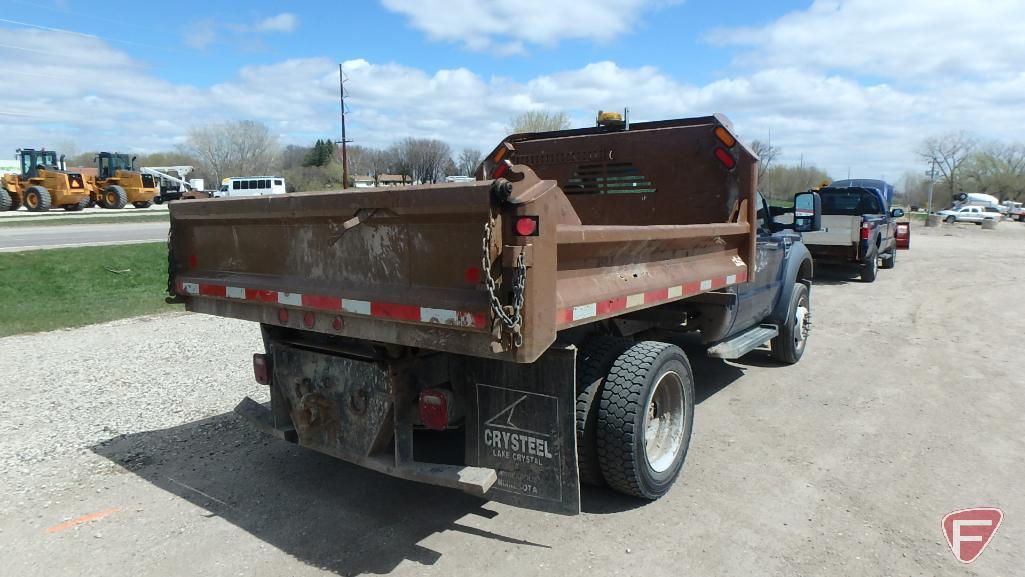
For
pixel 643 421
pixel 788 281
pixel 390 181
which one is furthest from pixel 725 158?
pixel 390 181

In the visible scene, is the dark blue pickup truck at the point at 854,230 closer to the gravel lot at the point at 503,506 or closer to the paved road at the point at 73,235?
the gravel lot at the point at 503,506

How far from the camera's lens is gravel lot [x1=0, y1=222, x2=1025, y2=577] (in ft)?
11.0

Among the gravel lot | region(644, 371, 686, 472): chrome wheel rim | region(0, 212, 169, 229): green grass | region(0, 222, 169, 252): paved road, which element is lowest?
the gravel lot

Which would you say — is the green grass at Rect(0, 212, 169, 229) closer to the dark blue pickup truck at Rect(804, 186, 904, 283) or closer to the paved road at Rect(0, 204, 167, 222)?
the paved road at Rect(0, 204, 167, 222)

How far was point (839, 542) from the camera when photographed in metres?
3.50

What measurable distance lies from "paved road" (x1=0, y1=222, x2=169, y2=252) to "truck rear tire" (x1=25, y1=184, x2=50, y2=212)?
1178 cm

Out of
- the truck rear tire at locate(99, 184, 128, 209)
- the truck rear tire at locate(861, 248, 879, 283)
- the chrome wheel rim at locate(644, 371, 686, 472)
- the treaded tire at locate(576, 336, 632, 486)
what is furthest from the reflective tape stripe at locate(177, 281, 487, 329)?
the truck rear tire at locate(99, 184, 128, 209)

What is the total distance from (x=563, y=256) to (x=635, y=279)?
81 centimetres

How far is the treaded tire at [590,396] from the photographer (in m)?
3.71

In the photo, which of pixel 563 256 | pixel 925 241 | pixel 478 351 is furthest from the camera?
pixel 925 241

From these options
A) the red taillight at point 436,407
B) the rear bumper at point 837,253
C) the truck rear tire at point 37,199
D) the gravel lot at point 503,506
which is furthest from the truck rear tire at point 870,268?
the truck rear tire at point 37,199

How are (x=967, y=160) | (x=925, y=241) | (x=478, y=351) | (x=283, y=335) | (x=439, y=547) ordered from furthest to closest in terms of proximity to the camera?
(x=967, y=160), (x=925, y=241), (x=283, y=335), (x=439, y=547), (x=478, y=351)

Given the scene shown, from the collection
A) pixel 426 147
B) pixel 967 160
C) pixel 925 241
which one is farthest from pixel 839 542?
pixel 967 160

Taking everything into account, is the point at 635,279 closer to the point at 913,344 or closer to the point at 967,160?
the point at 913,344
